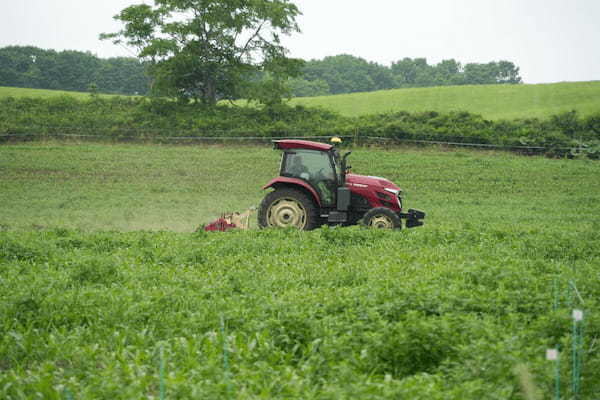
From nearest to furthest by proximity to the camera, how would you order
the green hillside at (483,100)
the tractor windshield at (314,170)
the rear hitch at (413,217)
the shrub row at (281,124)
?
the tractor windshield at (314,170), the rear hitch at (413,217), the shrub row at (281,124), the green hillside at (483,100)

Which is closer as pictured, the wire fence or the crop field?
the crop field

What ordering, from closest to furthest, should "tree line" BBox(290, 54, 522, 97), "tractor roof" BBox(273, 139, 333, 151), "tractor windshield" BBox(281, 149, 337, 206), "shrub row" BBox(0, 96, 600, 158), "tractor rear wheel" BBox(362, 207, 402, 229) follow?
"tractor rear wheel" BBox(362, 207, 402, 229), "tractor roof" BBox(273, 139, 333, 151), "tractor windshield" BBox(281, 149, 337, 206), "shrub row" BBox(0, 96, 600, 158), "tree line" BBox(290, 54, 522, 97)

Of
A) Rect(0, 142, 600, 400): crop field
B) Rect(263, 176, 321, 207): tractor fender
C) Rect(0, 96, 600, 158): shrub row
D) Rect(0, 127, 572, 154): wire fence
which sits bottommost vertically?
Rect(0, 142, 600, 400): crop field

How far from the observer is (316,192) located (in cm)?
1324

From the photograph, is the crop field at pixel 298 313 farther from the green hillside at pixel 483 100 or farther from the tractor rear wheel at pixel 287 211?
the green hillside at pixel 483 100

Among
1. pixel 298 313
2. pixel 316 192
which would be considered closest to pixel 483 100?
pixel 316 192

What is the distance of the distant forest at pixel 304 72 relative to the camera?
59.8m

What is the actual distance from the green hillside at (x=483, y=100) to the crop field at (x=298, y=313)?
30556 mm

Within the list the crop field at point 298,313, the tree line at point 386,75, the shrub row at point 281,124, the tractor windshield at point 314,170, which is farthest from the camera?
the tree line at point 386,75

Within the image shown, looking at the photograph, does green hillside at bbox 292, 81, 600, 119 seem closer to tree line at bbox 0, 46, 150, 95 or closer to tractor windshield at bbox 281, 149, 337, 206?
tree line at bbox 0, 46, 150, 95

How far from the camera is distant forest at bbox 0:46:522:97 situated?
59812mm

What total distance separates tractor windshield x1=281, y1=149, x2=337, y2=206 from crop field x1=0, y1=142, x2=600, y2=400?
1667 mm

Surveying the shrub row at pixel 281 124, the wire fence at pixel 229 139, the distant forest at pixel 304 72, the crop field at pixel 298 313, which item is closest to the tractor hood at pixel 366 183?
the crop field at pixel 298 313

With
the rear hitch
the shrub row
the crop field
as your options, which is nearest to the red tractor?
the rear hitch
